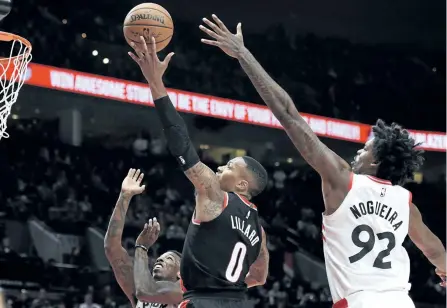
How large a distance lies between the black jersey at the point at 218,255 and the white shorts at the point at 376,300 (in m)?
0.61

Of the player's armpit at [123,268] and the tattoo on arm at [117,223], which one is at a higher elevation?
the tattoo on arm at [117,223]

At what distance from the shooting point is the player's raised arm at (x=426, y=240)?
402cm

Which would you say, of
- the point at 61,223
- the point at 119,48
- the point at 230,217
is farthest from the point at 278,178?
the point at 230,217

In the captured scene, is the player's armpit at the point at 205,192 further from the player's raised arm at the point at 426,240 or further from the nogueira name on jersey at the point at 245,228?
the player's raised arm at the point at 426,240

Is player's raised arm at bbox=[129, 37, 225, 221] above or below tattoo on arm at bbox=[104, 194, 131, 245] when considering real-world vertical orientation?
above

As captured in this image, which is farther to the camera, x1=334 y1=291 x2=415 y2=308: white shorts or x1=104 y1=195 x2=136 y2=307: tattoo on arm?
x1=104 y1=195 x2=136 y2=307: tattoo on arm

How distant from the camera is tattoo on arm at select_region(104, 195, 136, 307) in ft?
16.2

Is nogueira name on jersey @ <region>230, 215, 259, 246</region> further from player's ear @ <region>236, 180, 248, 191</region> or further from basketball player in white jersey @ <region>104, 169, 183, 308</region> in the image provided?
basketball player in white jersey @ <region>104, 169, 183, 308</region>

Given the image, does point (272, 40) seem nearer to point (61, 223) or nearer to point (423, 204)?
point (423, 204)

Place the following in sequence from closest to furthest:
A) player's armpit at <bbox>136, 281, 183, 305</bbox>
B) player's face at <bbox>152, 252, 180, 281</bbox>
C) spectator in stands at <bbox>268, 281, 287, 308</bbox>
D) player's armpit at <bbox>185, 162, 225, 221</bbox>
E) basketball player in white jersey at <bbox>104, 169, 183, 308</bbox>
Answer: player's armpit at <bbox>185, 162, 225, 221</bbox> < player's armpit at <bbox>136, 281, 183, 305</bbox> < basketball player in white jersey at <bbox>104, 169, 183, 308</bbox> < player's face at <bbox>152, 252, 180, 281</bbox> < spectator in stands at <bbox>268, 281, 287, 308</bbox>

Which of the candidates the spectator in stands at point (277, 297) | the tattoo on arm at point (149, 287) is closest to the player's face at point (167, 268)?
the tattoo on arm at point (149, 287)

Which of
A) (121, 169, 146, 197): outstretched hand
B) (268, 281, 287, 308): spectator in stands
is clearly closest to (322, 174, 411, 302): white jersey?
(121, 169, 146, 197): outstretched hand

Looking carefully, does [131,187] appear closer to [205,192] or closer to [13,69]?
[205,192]

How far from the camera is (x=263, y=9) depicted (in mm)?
18828
